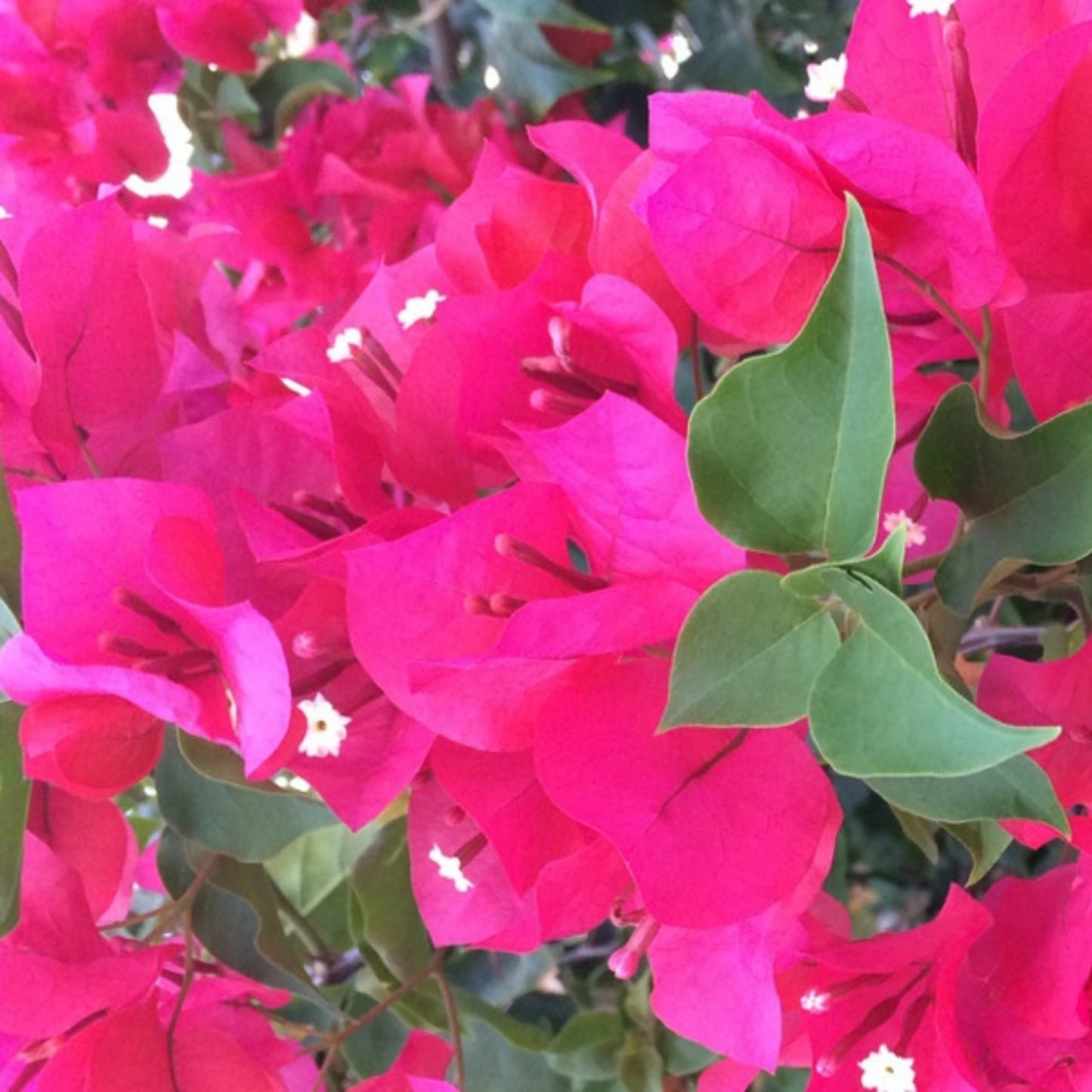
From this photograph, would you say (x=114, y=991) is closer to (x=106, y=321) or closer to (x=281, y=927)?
(x=281, y=927)

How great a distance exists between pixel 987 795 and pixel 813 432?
12 cm

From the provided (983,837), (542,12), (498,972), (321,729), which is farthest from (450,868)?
(542,12)

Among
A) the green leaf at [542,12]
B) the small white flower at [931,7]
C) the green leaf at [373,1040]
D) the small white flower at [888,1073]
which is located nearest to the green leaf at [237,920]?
the green leaf at [373,1040]

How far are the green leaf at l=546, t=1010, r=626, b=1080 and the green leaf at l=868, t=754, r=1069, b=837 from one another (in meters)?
Answer: 0.32

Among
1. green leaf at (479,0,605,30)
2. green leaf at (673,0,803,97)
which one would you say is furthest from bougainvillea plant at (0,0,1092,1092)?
green leaf at (673,0,803,97)

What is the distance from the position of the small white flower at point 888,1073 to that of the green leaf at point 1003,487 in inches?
7.0

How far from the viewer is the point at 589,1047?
0.63 m

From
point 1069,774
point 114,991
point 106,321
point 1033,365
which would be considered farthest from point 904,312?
point 114,991

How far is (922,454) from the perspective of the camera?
398 millimetres

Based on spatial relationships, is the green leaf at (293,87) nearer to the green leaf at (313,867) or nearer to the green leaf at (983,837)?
the green leaf at (313,867)

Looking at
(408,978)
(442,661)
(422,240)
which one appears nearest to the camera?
(442,661)

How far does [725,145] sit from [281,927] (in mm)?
384

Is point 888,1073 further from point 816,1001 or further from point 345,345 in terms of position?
point 345,345

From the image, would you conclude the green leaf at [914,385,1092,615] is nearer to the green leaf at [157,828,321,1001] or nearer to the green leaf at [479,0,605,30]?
the green leaf at [157,828,321,1001]
